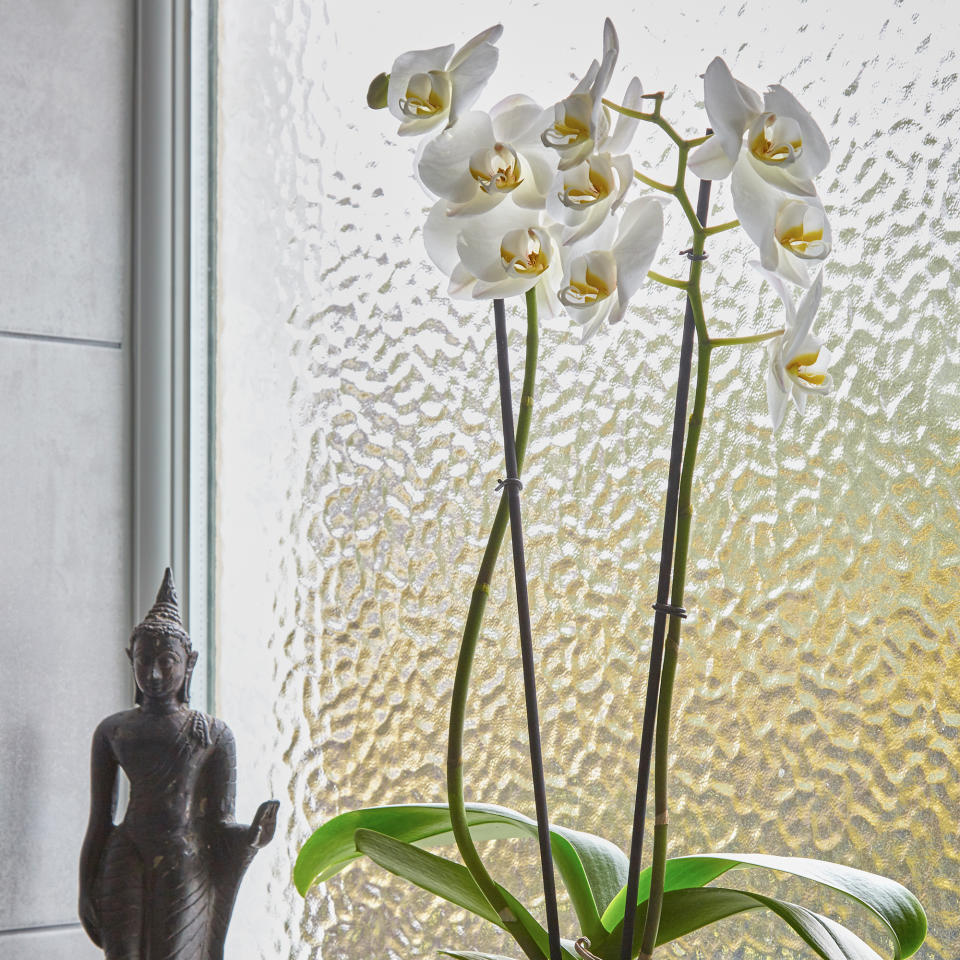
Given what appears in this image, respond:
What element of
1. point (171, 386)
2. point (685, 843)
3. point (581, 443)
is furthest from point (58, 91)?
point (685, 843)

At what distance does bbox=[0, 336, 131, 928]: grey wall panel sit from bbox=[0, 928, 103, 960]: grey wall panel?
0.01 m

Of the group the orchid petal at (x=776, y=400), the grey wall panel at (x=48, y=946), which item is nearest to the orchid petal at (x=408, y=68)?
the orchid petal at (x=776, y=400)

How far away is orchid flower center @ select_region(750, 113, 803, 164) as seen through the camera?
0.51m

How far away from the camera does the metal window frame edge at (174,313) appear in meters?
1.13

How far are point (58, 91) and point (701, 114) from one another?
674mm

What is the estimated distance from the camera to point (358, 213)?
3.50 ft

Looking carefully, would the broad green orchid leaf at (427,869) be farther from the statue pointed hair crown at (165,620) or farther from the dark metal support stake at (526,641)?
the statue pointed hair crown at (165,620)

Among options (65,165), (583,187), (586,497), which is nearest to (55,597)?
(65,165)

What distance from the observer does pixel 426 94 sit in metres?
0.56

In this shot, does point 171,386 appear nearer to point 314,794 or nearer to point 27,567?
point 27,567

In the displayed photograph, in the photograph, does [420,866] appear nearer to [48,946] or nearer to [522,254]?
[522,254]

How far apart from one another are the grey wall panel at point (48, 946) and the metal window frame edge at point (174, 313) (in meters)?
0.25

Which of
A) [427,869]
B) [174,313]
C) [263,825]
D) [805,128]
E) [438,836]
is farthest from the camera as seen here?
[174,313]

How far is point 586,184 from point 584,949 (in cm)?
41
